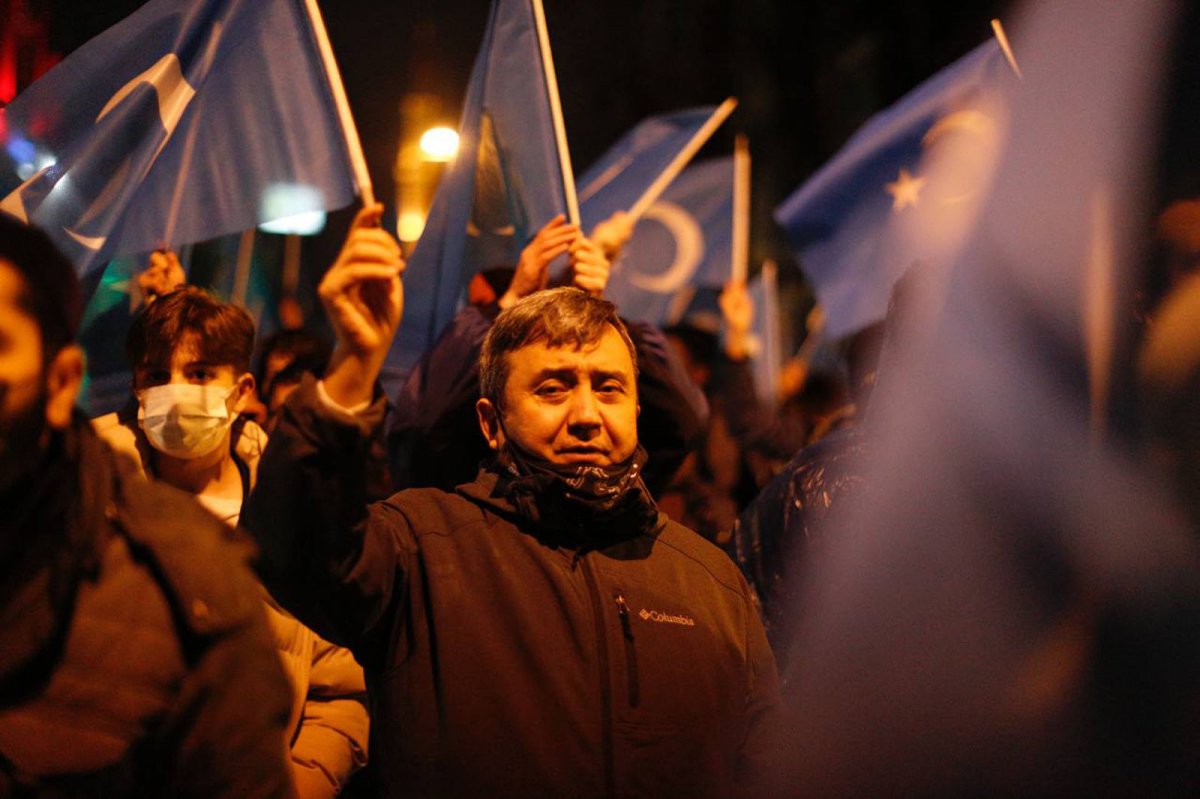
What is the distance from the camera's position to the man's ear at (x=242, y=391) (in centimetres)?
352

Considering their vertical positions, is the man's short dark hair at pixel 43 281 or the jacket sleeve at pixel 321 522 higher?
the man's short dark hair at pixel 43 281

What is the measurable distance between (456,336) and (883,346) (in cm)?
146

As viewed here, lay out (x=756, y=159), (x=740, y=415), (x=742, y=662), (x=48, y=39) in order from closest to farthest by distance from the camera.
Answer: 1. (x=742, y=662)
2. (x=48, y=39)
3. (x=740, y=415)
4. (x=756, y=159)

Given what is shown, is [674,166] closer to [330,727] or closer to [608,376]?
[608,376]

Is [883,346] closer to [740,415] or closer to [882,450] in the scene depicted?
[882,450]

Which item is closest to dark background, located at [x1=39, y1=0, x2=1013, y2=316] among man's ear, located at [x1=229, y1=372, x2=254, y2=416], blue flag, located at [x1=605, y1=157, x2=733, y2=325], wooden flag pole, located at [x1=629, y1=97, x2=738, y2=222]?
blue flag, located at [x1=605, y1=157, x2=733, y2=325]

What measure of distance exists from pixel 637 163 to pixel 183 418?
12.8ft

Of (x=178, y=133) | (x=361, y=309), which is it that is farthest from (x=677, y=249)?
(x=361, y=309)

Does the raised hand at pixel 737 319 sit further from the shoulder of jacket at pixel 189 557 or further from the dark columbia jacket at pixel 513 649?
the shoulder of jacket at pixel 189 557

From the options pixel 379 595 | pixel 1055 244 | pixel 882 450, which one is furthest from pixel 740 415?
pixel 379 595

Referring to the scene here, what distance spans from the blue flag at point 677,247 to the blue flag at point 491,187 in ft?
8.81

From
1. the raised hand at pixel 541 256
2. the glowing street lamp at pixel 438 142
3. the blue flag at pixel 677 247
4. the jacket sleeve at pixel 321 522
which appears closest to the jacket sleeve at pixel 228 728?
the jacket sleeve at pixel 321 522

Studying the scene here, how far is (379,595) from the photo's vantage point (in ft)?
8.22

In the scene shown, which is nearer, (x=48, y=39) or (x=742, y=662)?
(x=742, y=662)
